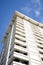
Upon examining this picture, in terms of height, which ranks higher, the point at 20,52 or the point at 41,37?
the point at 41,37

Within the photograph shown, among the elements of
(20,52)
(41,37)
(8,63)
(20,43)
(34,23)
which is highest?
(34,23)

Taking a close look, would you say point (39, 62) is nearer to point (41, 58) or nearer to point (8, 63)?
point (41, 58)

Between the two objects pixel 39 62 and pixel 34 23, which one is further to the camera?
pixel 34 23

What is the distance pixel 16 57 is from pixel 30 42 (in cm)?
693

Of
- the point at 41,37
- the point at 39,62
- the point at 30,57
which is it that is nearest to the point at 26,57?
the point at 30,57

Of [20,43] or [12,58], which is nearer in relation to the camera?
[12,58]

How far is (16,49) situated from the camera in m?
22.7

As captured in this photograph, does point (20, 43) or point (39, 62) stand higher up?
point (20, 43)

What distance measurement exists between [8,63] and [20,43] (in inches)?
211

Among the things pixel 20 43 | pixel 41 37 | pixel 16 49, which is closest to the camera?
pixel 16 49

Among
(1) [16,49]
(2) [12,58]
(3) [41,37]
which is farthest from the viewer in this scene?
(3) [41,37]

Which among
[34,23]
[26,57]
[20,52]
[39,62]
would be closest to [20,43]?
[20,52]

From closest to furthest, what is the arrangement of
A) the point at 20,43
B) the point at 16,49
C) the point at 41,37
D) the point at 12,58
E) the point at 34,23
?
the point at 12,58, the point at 16,49, the point at 20,43, the point at 41,37, the point at 34,23

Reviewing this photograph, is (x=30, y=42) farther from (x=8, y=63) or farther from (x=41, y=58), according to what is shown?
(x=8, y=63)
